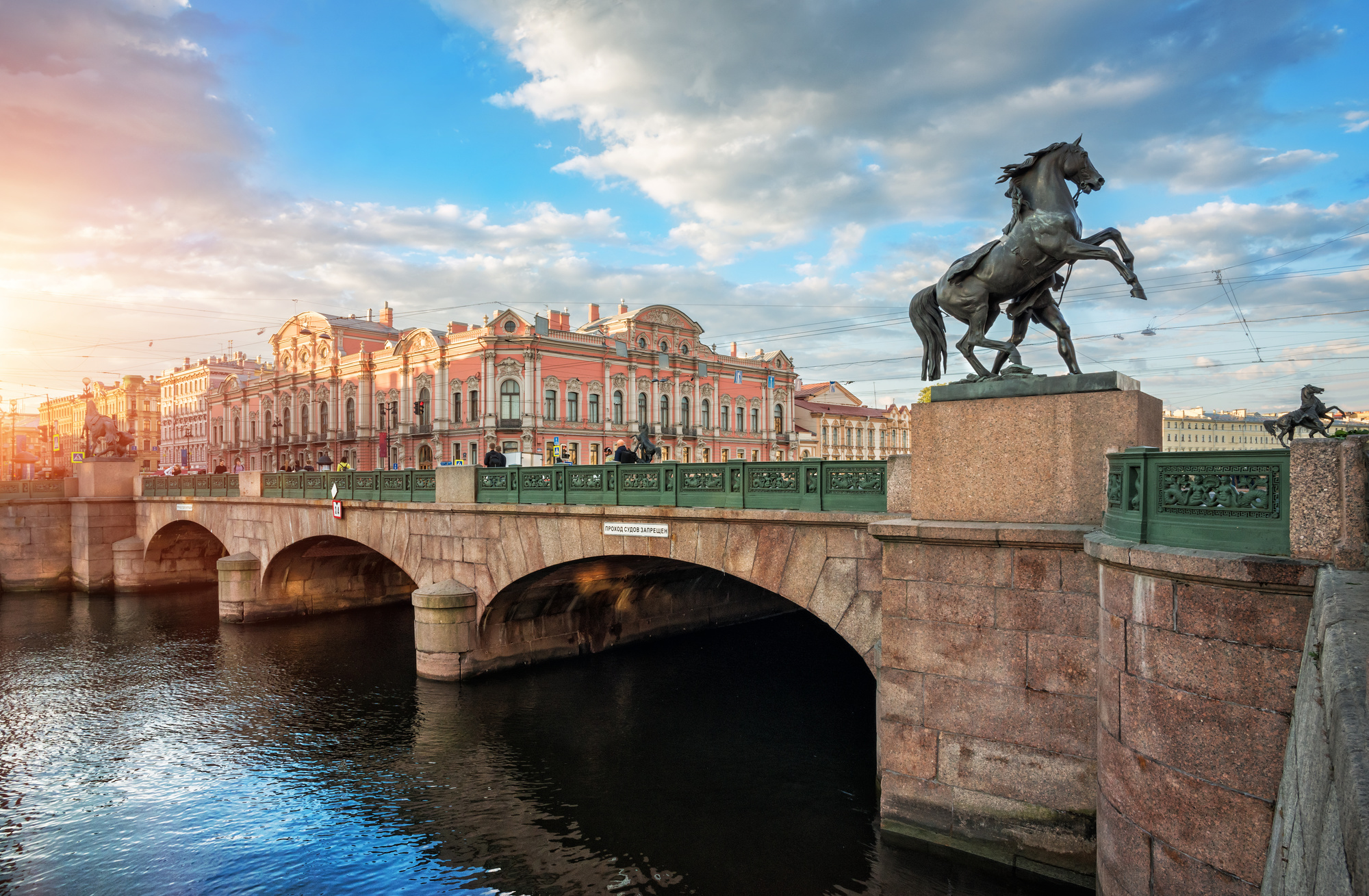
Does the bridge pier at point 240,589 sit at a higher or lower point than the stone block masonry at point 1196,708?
lower

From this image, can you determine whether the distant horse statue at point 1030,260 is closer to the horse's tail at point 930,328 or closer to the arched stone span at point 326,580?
the horse's tail at point 930,328

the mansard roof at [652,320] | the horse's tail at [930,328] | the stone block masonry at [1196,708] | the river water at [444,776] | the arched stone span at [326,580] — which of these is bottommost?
the river water at [444,776]

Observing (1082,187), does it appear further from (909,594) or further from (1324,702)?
(1324,702)

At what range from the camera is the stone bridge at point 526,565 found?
9.86m

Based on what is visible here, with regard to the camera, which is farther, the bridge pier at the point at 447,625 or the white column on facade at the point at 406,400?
the white column on facade at the point at 406,400

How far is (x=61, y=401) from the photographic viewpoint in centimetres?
10312

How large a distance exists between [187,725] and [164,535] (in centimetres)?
1748

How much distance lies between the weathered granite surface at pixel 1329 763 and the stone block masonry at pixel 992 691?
240 cm

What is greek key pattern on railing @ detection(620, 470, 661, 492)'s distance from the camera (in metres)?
11.9

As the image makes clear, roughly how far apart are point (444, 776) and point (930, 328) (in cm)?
909

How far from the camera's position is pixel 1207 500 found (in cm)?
516

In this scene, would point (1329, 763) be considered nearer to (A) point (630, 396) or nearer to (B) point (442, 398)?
(B) point (442, 398)

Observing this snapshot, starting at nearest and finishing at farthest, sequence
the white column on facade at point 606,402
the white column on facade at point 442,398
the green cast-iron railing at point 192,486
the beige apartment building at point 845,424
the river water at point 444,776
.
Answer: the river water at point 444,776 → the green cast-iron railing at point 192,486 → the white column on facade at point 442,398 → the white column on facade at point 606,402 → the beige apartment building at point 845,424

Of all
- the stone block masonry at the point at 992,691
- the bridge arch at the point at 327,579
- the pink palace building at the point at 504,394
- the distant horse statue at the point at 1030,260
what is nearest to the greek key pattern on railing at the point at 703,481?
the stone block masonry at the point at 992,691
